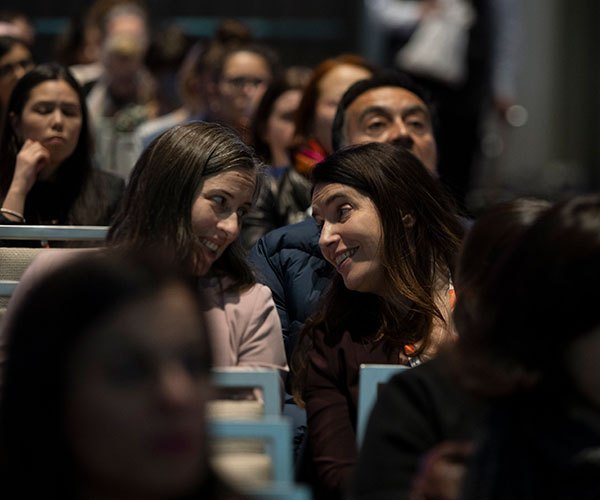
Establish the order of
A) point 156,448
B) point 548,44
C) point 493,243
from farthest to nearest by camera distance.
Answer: point 548,44
point 493,243
point 156,448

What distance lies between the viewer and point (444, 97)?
7926mm

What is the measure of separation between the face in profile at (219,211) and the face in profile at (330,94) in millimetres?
2054

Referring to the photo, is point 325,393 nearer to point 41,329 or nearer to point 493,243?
point 493,243

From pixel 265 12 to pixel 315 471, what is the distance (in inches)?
335

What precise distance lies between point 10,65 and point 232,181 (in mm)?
2880

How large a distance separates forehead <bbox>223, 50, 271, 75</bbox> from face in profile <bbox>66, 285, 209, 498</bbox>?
17.2ft

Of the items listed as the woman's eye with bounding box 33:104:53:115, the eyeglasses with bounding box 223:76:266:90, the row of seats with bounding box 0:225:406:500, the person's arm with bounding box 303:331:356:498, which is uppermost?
the eyeglasses with bounding box 223:76:266:90

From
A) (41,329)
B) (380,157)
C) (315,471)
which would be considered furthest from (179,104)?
(41,329)

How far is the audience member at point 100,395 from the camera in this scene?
1.81 metres

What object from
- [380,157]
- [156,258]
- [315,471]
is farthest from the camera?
[380,157]

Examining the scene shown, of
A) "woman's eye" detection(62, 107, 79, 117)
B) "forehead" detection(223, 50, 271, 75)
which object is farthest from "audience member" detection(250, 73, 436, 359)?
"forehead" detection(223, 50, 271, 75)

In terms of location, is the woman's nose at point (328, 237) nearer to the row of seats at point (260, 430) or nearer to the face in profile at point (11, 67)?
the row of seats at point (260, 430)

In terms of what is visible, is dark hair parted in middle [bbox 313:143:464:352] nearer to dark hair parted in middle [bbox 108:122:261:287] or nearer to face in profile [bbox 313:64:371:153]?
dark hair parted in middle [bbox 108:122:261:287]

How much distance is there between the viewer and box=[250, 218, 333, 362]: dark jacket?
3984 mm
